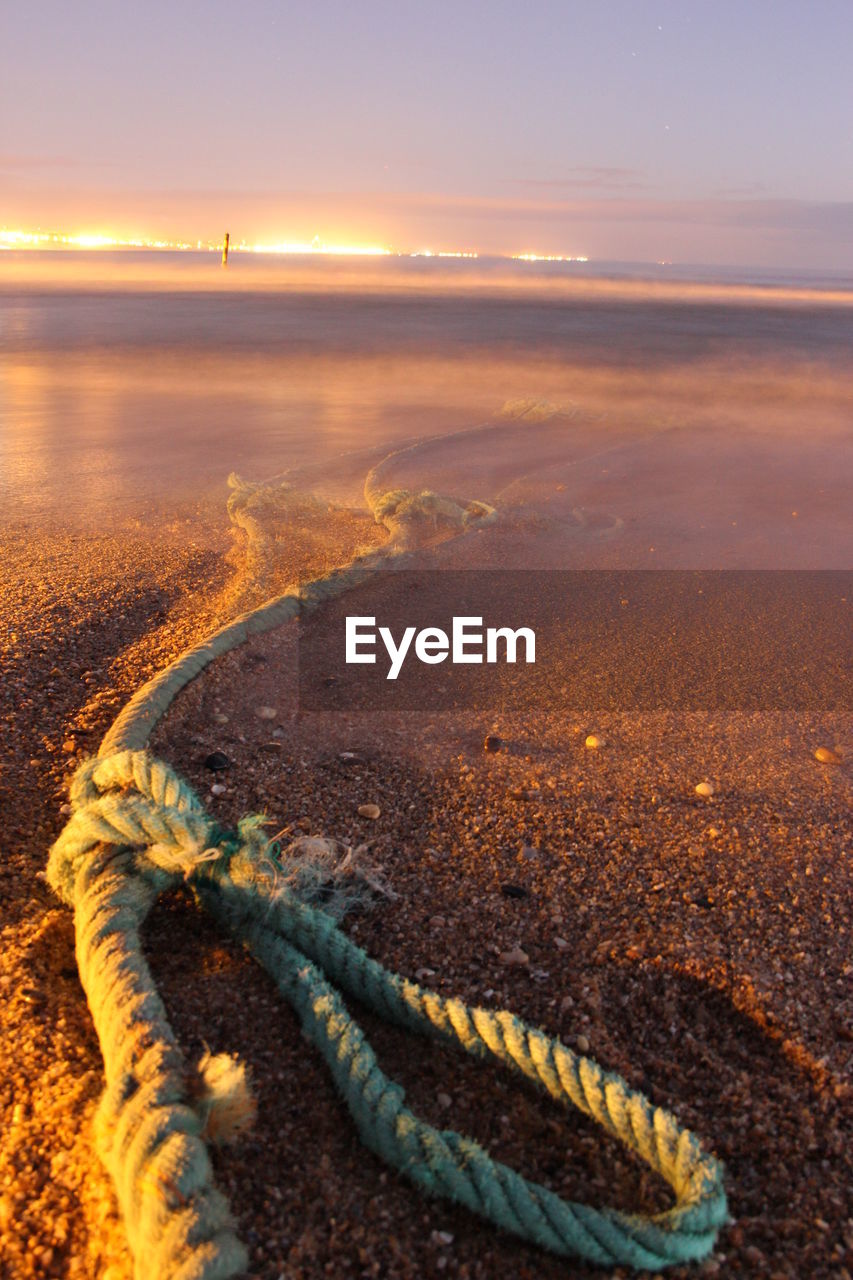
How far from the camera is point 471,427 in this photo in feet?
24.5

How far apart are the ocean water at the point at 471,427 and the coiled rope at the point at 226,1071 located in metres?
2.71

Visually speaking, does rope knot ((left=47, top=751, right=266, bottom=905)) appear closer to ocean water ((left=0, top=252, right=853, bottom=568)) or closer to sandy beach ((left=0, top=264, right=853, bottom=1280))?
sandy beach ((left=0, top=264, right=853, bottom=1280))

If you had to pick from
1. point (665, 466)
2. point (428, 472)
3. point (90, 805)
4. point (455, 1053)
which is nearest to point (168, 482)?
point (428, 472)

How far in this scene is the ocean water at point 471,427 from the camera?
190 inches

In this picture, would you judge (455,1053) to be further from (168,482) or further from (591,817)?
(168,482)

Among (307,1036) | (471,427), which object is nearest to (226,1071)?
(307,1036)

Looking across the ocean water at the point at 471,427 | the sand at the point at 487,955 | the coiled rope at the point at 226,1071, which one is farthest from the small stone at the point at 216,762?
the ocean water at the point at 471,427

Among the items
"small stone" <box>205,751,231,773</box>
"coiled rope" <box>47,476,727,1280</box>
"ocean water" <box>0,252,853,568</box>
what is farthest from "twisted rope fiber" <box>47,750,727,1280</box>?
"ocean water" <box>0,252,853,568</box>

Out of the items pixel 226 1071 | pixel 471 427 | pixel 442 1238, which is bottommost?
pixel 442 1238

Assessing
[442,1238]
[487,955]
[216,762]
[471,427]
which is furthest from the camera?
[471,427]

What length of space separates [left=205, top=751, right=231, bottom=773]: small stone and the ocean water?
7.11 feet

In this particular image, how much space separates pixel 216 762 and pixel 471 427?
18.3ft

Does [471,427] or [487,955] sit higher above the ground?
[471,427]

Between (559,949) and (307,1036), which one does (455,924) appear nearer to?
(559,949)
